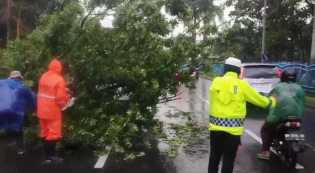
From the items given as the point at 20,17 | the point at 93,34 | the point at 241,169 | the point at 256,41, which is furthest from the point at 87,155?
the point at 256,41

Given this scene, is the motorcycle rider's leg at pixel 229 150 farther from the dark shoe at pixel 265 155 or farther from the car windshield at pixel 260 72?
the car windshield at pixel 260 72

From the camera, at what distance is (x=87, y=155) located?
10023 millimetres

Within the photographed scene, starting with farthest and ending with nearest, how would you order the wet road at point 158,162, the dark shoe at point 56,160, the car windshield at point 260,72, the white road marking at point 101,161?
1. the car windshield at point 260,72
2. the dark shoe at point 56,160
3. the white road marking at point 101,161
4. the wet road at point 158,162

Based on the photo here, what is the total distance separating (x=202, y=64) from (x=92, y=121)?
247 cm

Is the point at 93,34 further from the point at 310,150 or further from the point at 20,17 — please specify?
the point at 20,17

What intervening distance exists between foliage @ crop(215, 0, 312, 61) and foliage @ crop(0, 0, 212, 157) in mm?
30898

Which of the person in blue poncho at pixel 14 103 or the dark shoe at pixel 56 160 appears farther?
the person in blue poncho at pixel 14 103

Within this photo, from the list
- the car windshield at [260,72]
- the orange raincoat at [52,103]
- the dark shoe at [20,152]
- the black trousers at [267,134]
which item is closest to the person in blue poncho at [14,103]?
the dark shoe at [20,152]

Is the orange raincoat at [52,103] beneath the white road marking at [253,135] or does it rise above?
above

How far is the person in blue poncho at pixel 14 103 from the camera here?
9.47 m

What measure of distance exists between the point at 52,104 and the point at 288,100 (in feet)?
12.0

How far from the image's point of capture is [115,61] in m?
10.0

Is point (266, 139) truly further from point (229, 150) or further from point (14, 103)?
point (14, 103)

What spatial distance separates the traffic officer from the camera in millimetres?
6660
